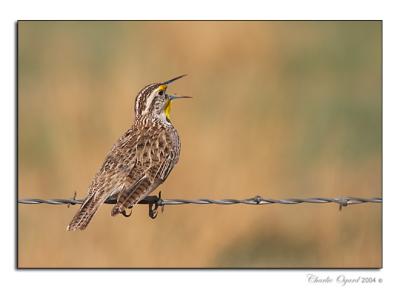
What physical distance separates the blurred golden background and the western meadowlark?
0.91 metres

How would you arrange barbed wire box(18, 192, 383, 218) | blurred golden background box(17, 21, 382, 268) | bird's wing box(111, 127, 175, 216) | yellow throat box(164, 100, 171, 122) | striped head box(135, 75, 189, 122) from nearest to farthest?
barbed wire box(18, 192, 383, 218), bird's wing box(111, 127, 175, 216), striped head box(135, 75, 189, 122), yellow throat box(164, 100, 171, 122), blurred golden background box(17, 21, 382, 268)

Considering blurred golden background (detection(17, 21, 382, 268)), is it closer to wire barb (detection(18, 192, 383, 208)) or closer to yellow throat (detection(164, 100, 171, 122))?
yellow throat (detection(164, 100, 171, 122))

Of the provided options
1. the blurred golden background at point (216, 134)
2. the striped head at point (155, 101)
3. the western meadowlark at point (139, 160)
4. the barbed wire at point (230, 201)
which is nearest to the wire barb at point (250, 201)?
the barbed wire at point (230, 201)

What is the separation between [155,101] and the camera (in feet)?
50.8

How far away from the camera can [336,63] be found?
1761 cm

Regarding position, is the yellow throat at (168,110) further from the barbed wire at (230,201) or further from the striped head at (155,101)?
the barbed wire at (230,201)

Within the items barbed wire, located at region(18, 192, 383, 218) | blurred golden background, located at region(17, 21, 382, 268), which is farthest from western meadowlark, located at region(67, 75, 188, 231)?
blurred golden background, located at region(17, 21, 382, 268)

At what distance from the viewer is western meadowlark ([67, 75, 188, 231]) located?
46.0 feet

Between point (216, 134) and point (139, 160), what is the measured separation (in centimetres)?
292

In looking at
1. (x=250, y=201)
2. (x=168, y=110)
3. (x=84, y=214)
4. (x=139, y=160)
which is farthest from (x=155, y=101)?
(x=250, y=201)

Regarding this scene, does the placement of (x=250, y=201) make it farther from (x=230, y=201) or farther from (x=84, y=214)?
(x=84, y=214)

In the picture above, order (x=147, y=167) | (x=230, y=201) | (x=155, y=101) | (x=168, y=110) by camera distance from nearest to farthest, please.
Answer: (x=230, y=201)
(x=147, y=167)
(x=155, y=101)
(x=168, y=110)

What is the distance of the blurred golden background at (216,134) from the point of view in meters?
15.9
